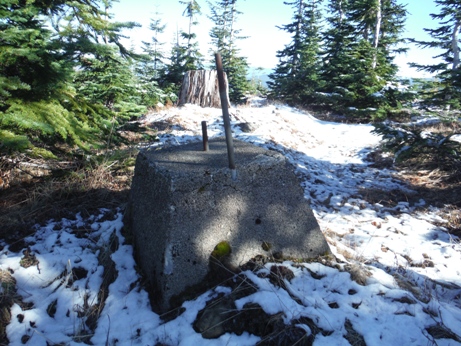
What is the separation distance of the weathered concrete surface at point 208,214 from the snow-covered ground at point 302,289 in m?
0.21

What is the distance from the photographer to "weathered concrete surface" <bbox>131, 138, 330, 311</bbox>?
6.79ft

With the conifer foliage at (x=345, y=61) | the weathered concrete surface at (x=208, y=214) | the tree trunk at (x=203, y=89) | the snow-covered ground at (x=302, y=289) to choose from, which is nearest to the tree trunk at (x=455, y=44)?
the conifer foliage at (x=345, y=61)

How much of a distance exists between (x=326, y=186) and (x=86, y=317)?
14.1 ft

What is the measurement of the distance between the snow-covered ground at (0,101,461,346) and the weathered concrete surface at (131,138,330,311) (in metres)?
0.21

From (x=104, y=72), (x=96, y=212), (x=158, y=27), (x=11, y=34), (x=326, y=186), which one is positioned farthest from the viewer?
(x=158, y=27)

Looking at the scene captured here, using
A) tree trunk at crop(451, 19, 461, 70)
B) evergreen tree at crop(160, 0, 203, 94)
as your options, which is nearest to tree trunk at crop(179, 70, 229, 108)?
evergreen tree at crop(160, 0, 203, 94)

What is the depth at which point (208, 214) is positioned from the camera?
86.2 inches

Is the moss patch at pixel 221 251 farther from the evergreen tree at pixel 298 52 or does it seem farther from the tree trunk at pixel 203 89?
the evergreen tree at pixel 298 52

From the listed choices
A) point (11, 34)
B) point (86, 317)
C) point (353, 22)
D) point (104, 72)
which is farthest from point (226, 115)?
point (353, 22)

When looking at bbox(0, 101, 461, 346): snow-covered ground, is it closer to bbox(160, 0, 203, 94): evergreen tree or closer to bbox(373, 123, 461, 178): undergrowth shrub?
bbox(373, 123, 461, 178): undergrowth shrub

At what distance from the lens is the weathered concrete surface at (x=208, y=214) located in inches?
81.5

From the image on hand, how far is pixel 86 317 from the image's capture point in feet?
6.49

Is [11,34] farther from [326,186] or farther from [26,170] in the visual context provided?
[326,186]

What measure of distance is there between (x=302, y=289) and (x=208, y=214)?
3.02 feet
